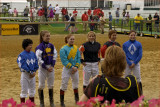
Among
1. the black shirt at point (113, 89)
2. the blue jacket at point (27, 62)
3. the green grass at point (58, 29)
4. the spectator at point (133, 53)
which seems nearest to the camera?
the black shirt at point (113, 89)

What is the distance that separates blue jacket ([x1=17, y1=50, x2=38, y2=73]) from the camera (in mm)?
7262

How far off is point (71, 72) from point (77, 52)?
52 cm

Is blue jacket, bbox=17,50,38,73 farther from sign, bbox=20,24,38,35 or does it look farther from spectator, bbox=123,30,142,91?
sign, bbox=20,24,38,35

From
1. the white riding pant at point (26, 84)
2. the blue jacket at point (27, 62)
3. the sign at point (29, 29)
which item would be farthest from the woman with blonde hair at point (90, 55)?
the sign at point (29, 29)

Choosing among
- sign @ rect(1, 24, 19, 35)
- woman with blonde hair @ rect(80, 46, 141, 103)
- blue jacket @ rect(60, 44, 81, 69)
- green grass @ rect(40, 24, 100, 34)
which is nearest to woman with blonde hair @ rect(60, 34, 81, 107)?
blue jacket @ rect(60, 44, 81, 69)

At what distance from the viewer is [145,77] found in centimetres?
1134

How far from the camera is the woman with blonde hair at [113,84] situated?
134 inches

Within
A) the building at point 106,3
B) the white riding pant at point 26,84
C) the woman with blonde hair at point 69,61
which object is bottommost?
the white riding pant at point 26,84

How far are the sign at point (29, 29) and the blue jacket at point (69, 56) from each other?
15.3 metres

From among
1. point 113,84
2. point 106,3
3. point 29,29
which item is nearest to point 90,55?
point 113,84

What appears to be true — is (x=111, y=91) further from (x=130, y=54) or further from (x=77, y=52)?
(x=130, y=54)

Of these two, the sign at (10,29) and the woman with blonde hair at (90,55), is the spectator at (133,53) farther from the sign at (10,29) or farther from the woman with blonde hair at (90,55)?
the sign at (10,29)

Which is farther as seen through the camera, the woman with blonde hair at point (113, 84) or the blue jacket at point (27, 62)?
the blue jacket at point (27, 62)

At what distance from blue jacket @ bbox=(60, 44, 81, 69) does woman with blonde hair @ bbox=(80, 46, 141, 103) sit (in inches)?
171
